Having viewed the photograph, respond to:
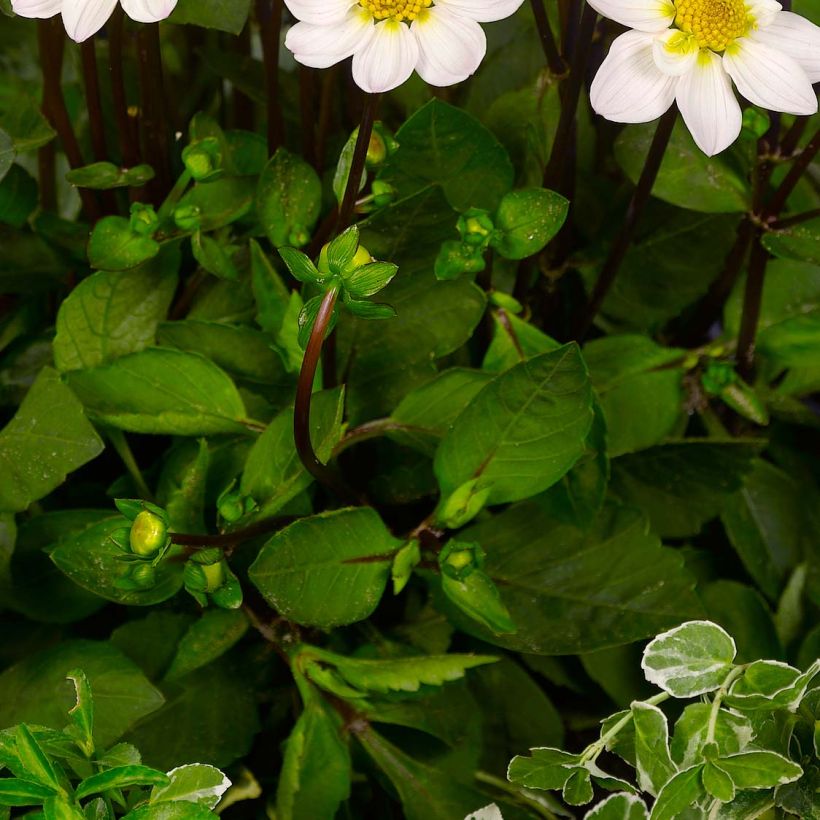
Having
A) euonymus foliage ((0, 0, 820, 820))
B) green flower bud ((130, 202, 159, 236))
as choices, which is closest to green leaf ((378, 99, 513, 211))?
euonymus foliage ((0, 0, 820, 820))

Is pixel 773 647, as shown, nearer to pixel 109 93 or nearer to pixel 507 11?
pixel 507 11

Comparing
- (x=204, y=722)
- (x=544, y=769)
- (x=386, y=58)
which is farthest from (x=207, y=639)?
(x=386, y=58)

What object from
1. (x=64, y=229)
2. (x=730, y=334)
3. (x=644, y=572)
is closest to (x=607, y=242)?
(x=730, y=334)

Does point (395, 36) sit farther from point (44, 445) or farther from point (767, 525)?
point (767, 525)

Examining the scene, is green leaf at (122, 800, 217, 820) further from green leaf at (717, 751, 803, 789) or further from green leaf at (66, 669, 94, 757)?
green leaf at (717, 751, 803, 789)

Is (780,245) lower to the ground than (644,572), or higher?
higher

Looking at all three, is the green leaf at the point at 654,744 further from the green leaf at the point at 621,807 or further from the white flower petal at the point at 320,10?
the white flower petal at the point at 320,10

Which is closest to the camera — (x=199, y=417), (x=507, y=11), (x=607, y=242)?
(x=507, y=11)
